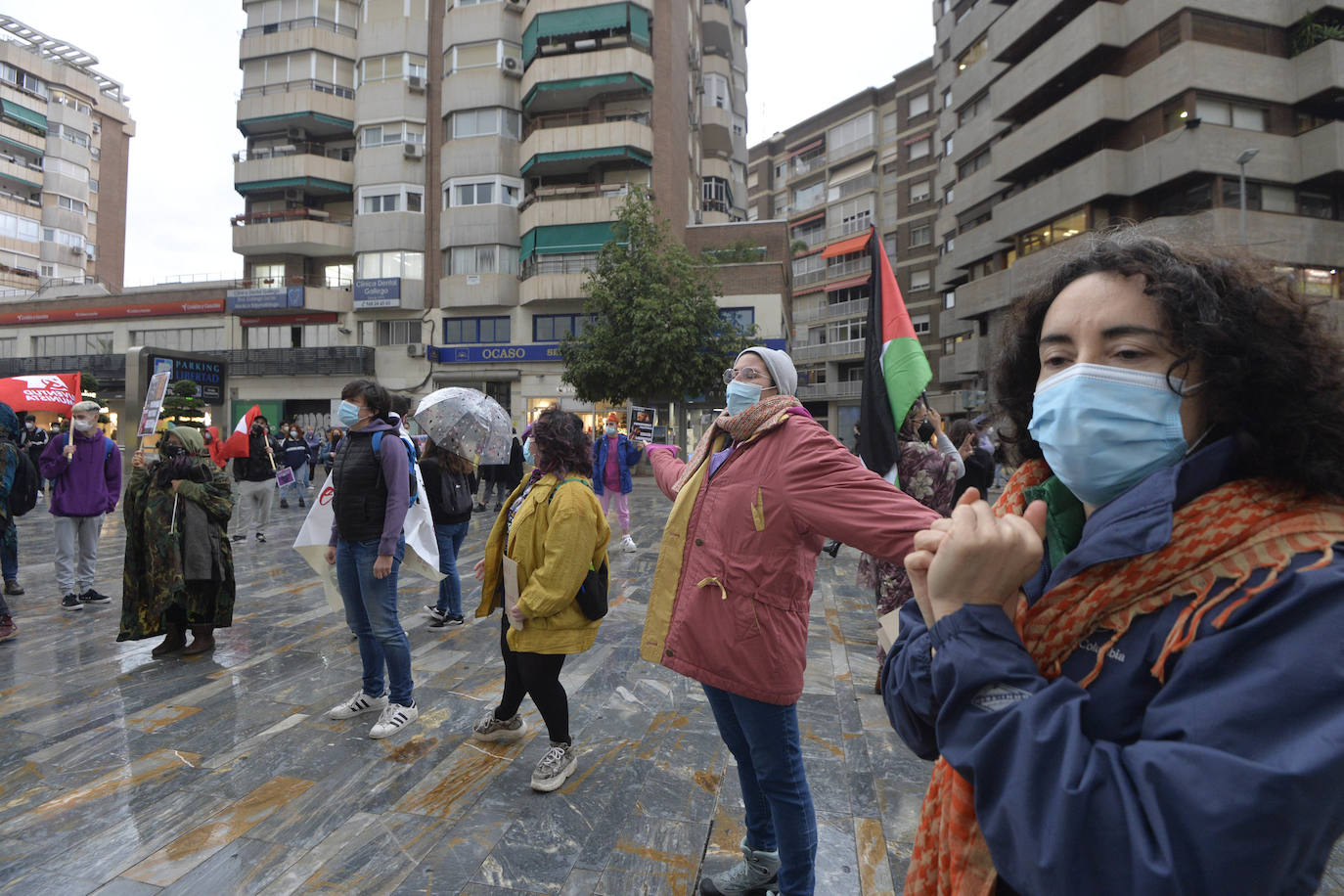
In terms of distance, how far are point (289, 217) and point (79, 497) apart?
3082 centimetres

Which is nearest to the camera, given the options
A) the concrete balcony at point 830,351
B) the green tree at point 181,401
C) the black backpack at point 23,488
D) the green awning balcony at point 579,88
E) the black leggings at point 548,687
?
the black leggings at point 548,687

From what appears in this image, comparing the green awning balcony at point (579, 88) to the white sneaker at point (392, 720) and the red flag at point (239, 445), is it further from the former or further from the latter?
the white sneaker at point (392, 720)

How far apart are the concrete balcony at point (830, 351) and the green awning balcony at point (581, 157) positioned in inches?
847

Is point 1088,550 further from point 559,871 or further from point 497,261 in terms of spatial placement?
point 497,261

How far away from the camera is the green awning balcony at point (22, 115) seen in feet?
154

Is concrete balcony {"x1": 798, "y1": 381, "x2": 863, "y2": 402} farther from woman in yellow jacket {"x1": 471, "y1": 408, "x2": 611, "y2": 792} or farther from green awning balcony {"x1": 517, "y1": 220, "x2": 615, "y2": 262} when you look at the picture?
woman in yellow jacket {"x1": 471, "y1": 408, "x2": 611, "y2": 792}

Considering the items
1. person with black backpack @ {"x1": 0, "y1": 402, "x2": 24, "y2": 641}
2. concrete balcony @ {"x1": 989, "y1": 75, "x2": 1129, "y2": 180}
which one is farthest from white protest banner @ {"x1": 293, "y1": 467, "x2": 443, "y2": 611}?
concrete balcony @ {"x1": 989, "y1": 75, "x2": 1129, "y2": 180}

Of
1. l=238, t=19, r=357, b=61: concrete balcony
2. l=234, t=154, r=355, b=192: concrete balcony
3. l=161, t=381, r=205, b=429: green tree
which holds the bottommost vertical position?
l=161, t=381, r=205, b=429: green tree

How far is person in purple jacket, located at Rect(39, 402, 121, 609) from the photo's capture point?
7.06 metres

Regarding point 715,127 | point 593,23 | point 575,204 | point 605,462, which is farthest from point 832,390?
point 605,462

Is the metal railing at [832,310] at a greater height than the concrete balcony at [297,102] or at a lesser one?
lesser

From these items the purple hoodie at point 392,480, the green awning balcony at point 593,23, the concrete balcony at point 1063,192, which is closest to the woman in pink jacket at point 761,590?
the purple hoodie at point 392,480

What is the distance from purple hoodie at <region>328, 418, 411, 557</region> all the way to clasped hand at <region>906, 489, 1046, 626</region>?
12.7 feet

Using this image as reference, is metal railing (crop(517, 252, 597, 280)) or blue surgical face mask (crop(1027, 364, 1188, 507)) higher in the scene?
metal railing (crop(517, 252, 597, 280))
